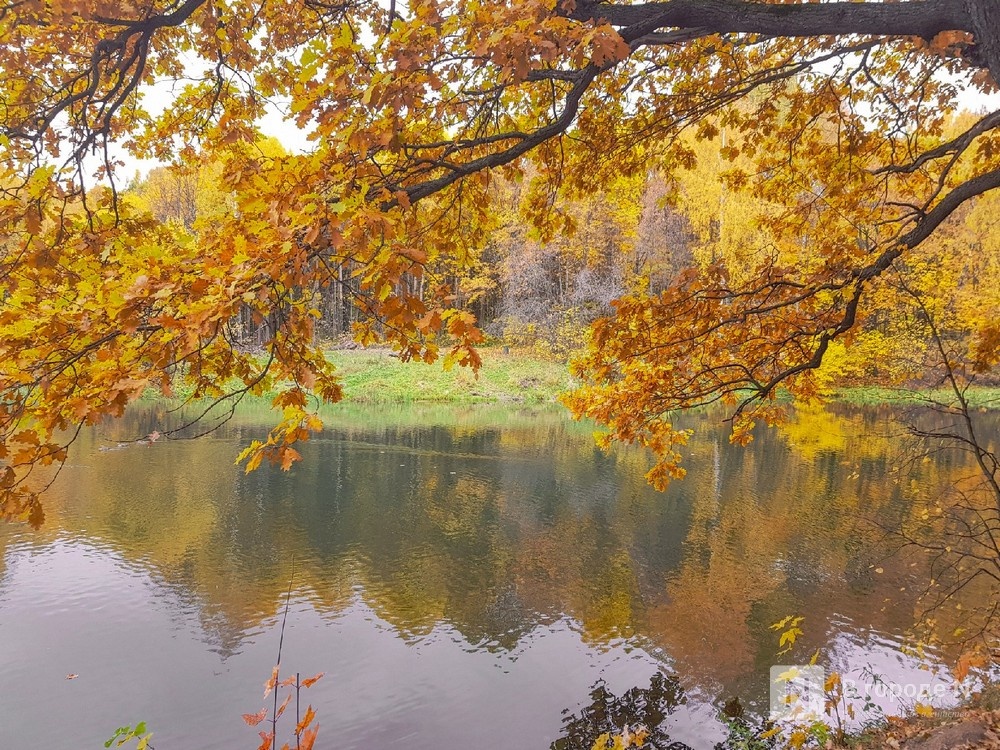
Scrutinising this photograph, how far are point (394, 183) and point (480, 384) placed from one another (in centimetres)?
2491

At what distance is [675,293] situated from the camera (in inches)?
193

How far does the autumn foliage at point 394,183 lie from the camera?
232 centimetres

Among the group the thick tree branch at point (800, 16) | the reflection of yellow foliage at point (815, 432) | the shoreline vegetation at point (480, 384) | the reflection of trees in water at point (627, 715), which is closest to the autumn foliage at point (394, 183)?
the thick tree branch at point (800, 16)

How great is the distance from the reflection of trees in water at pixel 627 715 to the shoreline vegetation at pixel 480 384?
19.3m

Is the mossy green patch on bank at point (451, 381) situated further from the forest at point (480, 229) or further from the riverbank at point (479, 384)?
the forest at point (480, 229)

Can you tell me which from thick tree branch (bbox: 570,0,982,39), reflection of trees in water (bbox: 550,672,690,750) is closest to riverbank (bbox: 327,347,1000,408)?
reflection of trees in water (bbox: 550,672,690,750)

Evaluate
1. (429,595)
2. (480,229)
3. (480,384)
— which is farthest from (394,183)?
(480,384)

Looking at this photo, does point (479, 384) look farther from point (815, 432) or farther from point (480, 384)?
point (815, 432)

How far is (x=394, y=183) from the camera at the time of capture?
2928mm

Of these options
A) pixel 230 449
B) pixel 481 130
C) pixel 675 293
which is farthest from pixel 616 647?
pixel 230 449

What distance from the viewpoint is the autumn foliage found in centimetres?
232

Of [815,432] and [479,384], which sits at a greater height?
[479,384]

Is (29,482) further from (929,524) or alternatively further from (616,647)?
(929,524)

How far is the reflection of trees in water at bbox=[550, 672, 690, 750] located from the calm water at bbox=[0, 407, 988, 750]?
54mm
